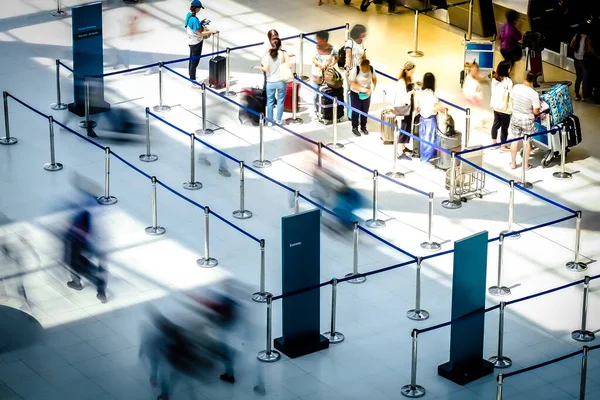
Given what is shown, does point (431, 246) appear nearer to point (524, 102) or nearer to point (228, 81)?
point (524, 102)

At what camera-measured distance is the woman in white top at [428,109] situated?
856 inches

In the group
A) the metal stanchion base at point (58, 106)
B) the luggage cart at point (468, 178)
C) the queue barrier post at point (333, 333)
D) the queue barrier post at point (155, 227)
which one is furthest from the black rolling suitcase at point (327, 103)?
the queue barrier post at point (333, 333)

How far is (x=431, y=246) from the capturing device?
63.8 feet

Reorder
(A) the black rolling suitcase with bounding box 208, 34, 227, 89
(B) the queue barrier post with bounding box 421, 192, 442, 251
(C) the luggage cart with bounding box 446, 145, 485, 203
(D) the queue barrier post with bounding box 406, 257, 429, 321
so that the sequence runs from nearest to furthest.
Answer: (D) the queue barrier post with bounding box 406, 257, 429, 321 → (B) the queue barrier post with bounding box 421, 192, 442, 251 → (C) the luggage cart with bounding box 446, 145, 485, 203 → (A) the black rolling suitcase with bounding box 208, 34, 227, 89

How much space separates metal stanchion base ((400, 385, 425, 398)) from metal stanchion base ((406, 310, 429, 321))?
5.45 ft

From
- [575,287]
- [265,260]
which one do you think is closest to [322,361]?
[265,260]

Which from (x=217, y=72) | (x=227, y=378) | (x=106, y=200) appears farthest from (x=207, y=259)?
(x=217, y=72)

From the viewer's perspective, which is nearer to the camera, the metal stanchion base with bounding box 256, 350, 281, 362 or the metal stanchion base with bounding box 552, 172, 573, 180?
the metal stanchion base with bounding box 256, 350, 281, 362

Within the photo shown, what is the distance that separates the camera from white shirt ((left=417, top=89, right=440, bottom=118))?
21719mm

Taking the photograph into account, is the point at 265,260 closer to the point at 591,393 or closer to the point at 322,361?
the point at 322,361

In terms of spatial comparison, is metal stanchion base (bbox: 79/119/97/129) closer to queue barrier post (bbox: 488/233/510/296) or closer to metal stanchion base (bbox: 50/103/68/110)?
metal stanchion base (bbox: 50/103/68/110)

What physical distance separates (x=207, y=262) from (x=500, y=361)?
4.39 meters

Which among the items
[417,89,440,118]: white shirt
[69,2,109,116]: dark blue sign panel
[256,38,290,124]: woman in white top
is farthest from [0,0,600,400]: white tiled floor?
[417,89,440,118]: white shirt

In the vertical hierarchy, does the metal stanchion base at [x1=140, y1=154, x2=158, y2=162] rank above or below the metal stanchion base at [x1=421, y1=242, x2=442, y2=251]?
above
